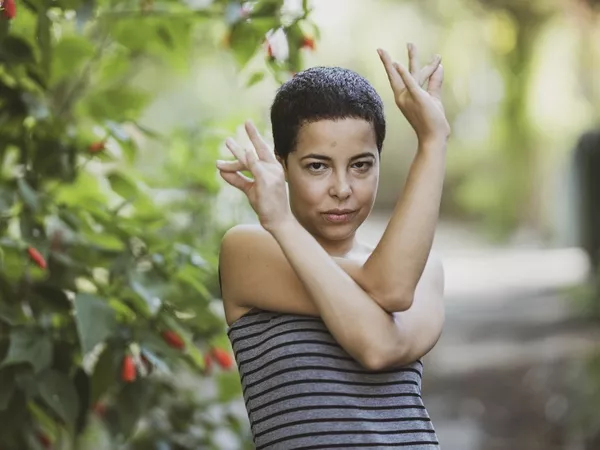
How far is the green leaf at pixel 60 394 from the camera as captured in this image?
2352 millimetres

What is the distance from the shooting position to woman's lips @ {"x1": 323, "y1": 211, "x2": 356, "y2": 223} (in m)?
1.67

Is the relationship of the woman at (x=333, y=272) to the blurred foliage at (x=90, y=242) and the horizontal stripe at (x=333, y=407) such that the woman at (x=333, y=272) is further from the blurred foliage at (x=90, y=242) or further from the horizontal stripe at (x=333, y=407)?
the blurred foliage at (x=90, y=242)

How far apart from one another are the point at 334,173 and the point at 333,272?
0.17 meters

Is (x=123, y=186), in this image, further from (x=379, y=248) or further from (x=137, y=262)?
(x=379, y=248)

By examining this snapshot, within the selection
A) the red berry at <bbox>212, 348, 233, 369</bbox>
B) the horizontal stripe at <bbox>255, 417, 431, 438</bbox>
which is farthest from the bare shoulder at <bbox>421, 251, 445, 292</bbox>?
the red berry at <bbox>212, 348, 233, 369</bbox>

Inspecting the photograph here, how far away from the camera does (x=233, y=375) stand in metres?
3.30

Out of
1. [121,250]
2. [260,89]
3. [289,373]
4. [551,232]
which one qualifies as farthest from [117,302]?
[551,232]

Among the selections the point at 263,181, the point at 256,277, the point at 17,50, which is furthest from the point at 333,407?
the point at 17,50

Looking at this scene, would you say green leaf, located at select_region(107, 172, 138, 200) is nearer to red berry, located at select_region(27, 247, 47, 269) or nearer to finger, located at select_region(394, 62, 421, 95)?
red berry, located at select_region(27, 247, 47, 269)

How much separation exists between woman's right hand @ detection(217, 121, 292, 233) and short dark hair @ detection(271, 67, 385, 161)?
117 mm

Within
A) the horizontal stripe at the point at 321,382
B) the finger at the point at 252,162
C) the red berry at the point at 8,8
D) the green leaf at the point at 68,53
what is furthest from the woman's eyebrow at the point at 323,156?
the green leaf at the point at 68,53

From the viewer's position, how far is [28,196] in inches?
95.3

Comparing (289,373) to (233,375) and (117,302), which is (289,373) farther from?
(233,375)

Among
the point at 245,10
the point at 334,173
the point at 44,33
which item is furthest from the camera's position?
the point at 245,10
